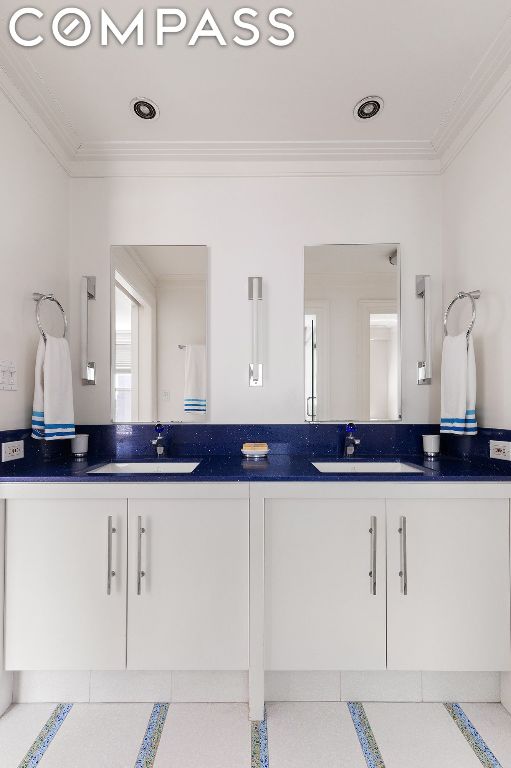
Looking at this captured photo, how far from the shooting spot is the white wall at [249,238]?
91.9 inches

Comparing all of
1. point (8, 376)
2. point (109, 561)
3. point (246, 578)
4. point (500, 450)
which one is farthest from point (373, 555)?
point (8, 376)

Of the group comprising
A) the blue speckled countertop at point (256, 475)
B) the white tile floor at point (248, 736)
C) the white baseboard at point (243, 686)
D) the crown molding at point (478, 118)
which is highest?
the crown molding at point (478, 118)

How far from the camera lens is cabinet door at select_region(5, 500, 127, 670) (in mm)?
1663

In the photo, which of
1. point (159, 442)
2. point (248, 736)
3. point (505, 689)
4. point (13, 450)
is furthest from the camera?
point (159, 442)

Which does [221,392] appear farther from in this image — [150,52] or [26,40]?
[26,40]

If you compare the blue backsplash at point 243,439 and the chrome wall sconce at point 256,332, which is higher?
the chrome wall sconce at point 256,332

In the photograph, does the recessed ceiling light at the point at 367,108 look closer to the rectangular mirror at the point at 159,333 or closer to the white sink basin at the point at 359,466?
the rectangular mirror at the point at 159,333

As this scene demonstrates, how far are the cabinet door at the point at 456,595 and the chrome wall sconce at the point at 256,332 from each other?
1.01 metres

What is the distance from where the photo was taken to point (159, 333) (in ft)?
7.63

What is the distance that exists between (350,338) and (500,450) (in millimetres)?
847

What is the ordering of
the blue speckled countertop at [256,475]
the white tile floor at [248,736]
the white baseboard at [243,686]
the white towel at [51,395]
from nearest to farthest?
1. the white tile floor at [248,736]
2. the blue speckled countertop at [256,475]
3. the white baseboard at [243,686]
4. the white towel at [51,395]

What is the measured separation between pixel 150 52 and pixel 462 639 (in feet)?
7.96

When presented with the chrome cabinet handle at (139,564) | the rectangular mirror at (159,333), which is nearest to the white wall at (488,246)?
the rectangular mirror at (159,333)

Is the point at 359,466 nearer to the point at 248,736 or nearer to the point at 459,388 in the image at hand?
the point at 459,388
